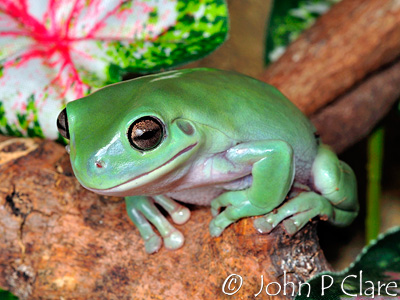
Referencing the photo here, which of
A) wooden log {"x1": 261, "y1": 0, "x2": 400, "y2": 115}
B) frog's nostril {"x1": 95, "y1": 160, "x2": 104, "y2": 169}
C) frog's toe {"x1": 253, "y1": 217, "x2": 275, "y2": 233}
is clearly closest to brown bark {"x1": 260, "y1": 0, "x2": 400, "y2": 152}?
wooden log {"x1": 261, "y1": 0, "x2": 400, "y2": 115}

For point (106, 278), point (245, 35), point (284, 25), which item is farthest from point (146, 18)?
point (245, 35)

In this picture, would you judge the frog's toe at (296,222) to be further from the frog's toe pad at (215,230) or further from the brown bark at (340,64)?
the brown bark at (340,64)

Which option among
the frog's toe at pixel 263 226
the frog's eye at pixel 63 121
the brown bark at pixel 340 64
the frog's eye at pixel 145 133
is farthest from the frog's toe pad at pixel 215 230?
the brown bark at pixel 340 64

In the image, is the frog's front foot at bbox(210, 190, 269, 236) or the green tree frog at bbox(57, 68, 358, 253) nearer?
the green tree frog at bbox(57, 68, 358, 253)

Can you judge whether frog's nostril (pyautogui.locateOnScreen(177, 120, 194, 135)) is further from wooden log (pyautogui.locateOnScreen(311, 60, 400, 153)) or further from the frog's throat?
wooden log (pyautogui.locateOnScreen(311, 60, 400, 153))

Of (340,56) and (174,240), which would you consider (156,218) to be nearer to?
(174,240)

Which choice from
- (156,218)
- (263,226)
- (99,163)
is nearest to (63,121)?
(99,163)

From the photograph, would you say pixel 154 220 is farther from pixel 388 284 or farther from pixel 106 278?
pixel 388 284
